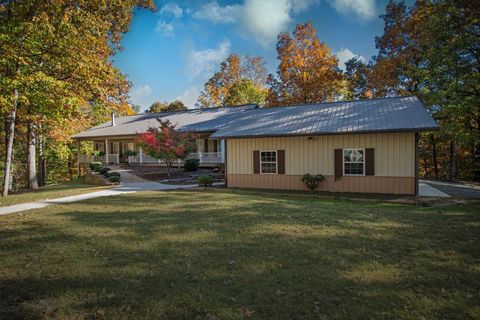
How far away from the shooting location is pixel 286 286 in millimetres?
4094

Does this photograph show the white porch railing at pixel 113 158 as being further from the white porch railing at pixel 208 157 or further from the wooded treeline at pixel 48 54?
the wooded treeline at pixel 48 54

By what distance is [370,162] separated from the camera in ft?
44.8

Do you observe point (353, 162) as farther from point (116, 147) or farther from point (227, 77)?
point (227, 77)

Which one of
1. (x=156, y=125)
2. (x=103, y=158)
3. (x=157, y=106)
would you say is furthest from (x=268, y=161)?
(x=157, y=106)

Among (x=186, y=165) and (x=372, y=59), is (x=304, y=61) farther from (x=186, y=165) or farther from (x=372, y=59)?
(x=186, y=165)

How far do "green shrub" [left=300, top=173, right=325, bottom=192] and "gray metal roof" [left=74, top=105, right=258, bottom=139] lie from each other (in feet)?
34.4

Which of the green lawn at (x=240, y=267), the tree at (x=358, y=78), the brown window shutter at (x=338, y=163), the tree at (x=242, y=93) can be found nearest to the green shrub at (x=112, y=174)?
the green lawn at (x=240, y=267)

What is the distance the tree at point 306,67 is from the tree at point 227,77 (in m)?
11.5

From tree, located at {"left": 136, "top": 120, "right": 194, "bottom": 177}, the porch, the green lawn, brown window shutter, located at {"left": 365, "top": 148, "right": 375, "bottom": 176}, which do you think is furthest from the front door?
the green lawn

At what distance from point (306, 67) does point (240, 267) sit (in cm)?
2927

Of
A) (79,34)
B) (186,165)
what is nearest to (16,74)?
(79,34)

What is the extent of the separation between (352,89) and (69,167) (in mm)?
33061

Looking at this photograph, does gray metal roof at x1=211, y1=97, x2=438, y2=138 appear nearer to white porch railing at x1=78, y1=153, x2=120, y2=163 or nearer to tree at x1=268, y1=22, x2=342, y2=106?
tree at x1=268, y1=22, x2=342, y2=106

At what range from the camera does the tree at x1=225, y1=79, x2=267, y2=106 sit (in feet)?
127
